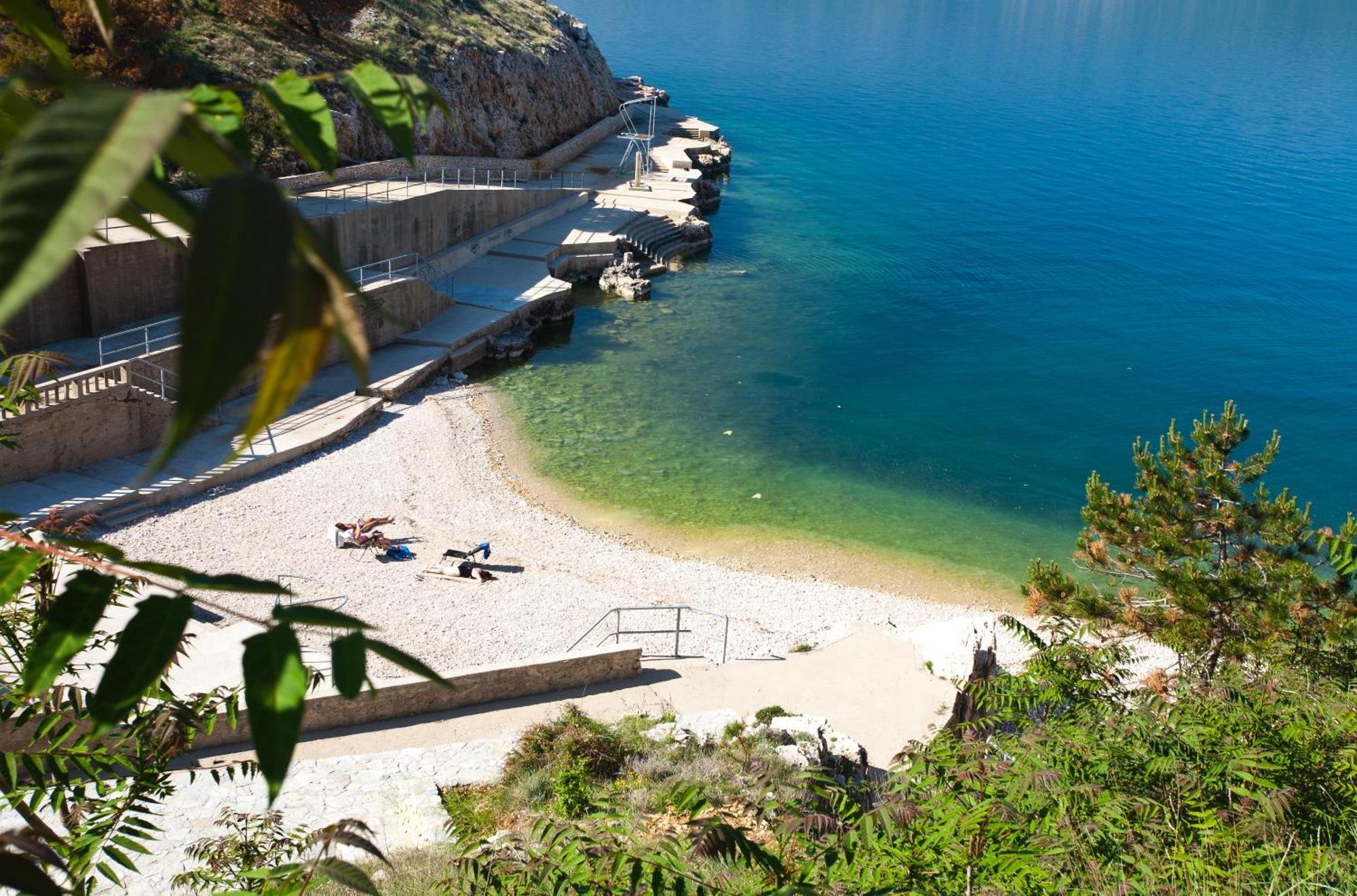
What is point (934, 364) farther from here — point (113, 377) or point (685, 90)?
point (685, 90)

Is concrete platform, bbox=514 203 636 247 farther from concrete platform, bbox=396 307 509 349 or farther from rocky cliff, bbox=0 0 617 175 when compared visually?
concrete platform, bbox=396 307 509 349

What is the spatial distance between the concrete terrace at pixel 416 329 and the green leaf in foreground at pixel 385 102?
9291 mm

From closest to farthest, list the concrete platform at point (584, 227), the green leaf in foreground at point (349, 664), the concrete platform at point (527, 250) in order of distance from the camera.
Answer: the green leaf in foreground at point (349, 664)
the concrete platform at point (527, 250)
the concrete platform at point (584, 227)

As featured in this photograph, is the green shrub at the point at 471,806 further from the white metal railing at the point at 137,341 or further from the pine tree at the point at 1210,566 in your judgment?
the white metal railing at the point at 137,341

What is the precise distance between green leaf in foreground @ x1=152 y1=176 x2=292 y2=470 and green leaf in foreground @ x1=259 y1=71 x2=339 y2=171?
0.66 metres

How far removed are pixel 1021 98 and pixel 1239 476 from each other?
7637 cm

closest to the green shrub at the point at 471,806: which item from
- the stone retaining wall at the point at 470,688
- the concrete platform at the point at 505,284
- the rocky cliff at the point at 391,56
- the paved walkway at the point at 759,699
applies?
the stone retaining wall at the point at 470,688

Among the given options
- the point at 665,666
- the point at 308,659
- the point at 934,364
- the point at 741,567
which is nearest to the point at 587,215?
the point at 934,364

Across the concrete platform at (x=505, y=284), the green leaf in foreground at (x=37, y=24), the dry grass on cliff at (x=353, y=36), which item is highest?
the green leaf in foreground at (x=37, y=24)

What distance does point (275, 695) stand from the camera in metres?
1.16

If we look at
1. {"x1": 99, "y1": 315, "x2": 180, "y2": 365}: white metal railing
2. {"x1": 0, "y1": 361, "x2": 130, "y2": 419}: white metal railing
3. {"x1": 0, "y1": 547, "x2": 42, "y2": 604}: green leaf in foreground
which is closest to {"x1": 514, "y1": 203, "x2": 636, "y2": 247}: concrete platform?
{"x1": 99, "y1": 315, "x2": 180, "y2": 365}: white metal railing

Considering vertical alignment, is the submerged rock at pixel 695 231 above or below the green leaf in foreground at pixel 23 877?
below

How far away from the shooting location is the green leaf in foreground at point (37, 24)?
148 cm

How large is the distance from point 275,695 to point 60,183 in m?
0.59
